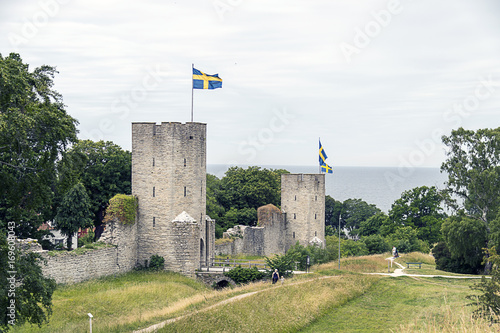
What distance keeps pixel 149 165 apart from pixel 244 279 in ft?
31.2

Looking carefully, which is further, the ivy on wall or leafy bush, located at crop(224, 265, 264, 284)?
the ivy on wall

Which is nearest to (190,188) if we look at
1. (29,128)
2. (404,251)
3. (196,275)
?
(196,275)

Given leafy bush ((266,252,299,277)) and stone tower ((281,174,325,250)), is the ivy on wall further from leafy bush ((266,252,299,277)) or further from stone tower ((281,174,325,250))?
stone tower ((281,174,325,250))

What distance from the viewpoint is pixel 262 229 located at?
4653 centimetres

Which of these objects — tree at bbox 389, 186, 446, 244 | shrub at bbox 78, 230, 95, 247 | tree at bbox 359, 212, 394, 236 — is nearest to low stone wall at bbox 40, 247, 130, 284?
shrub at bbox 78, 230, 95, 247

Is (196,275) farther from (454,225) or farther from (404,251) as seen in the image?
(404,251)

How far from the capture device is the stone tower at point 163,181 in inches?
1358

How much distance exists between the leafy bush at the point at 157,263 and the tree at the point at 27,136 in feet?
59.1

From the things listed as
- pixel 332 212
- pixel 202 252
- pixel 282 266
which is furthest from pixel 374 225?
pixel 282 266

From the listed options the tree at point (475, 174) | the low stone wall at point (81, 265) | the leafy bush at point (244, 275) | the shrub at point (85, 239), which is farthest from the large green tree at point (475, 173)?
the shrub at point (85, 239)

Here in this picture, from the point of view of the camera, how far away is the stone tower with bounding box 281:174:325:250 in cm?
4909

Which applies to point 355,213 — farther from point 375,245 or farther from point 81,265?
point 81,265

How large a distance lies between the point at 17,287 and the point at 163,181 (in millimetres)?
19842

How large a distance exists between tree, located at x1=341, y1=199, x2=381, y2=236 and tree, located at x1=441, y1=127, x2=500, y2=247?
55357 mm
